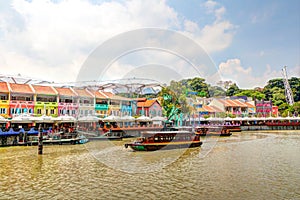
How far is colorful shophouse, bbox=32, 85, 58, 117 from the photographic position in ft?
→ 138

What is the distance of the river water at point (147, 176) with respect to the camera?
1255 centimetres

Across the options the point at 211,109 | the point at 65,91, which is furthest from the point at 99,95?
the point at 211,109

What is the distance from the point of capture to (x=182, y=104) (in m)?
51.8

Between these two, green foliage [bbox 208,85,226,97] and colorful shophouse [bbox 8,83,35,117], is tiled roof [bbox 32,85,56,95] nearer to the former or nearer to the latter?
colorful shophouse [bbox 8,83,35,117]

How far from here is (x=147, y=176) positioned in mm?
15836

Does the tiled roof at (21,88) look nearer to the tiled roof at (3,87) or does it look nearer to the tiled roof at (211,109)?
the tiled roof at (3,87)

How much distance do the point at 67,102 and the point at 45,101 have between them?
3671 millimetres

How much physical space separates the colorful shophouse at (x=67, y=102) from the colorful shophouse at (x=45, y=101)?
797mm

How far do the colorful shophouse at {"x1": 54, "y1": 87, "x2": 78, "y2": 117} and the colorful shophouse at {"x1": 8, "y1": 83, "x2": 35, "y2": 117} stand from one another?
14.8ft

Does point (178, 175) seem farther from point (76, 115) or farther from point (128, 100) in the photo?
point (128, 100)

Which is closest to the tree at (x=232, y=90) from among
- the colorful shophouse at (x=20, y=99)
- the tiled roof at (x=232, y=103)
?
the tiled roof at (x=232, y=103)

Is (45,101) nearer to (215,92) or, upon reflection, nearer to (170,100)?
(170,100)

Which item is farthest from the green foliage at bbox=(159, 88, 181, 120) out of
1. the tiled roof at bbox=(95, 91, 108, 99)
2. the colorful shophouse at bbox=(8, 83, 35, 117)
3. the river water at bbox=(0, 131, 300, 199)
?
the river water at bbox=(0, 131, 300, 199)

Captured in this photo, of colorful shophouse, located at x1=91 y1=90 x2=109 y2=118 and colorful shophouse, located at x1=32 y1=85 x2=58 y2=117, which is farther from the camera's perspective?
colorful shophouse, located at x1=91 y1=90 x2=109 y2=118
